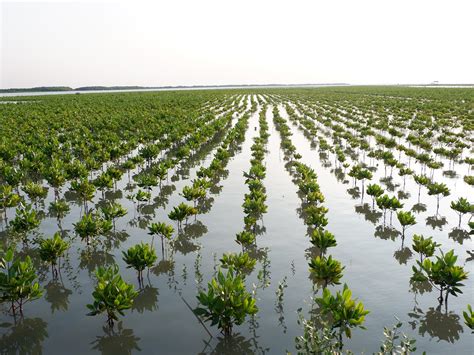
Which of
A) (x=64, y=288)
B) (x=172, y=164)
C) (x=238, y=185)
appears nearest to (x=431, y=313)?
(x=64, y=288)

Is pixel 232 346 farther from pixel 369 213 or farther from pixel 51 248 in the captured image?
pixel 369 213

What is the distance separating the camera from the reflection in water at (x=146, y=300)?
786 centimetres

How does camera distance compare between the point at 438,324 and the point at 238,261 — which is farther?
the point at 238,261

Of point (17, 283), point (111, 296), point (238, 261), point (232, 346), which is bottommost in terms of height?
point (232, 346)

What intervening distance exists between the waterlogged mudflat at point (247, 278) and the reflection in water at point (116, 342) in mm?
19

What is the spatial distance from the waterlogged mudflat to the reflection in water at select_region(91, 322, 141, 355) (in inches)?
0.7

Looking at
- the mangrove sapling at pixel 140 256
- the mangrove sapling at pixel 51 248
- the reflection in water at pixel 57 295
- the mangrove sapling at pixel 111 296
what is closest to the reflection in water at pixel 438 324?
the mangrove sapling at pixel 111 296

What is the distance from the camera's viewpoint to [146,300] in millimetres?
8148

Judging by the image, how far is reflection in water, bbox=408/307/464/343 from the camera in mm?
6865

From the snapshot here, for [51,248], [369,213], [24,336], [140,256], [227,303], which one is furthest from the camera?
[369,213]

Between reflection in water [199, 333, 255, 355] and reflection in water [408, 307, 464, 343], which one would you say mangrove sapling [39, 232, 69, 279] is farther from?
reflection in water [408, 307, 464, 343]

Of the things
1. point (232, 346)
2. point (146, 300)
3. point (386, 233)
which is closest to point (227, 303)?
point (232, 346)

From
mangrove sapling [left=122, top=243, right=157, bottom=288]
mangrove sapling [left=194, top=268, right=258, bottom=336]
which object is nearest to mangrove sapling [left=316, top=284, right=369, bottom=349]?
mangrove sapling [left=194, top=268, right=258, bottom=336]

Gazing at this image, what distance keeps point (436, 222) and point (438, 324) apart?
6400 millimetres
